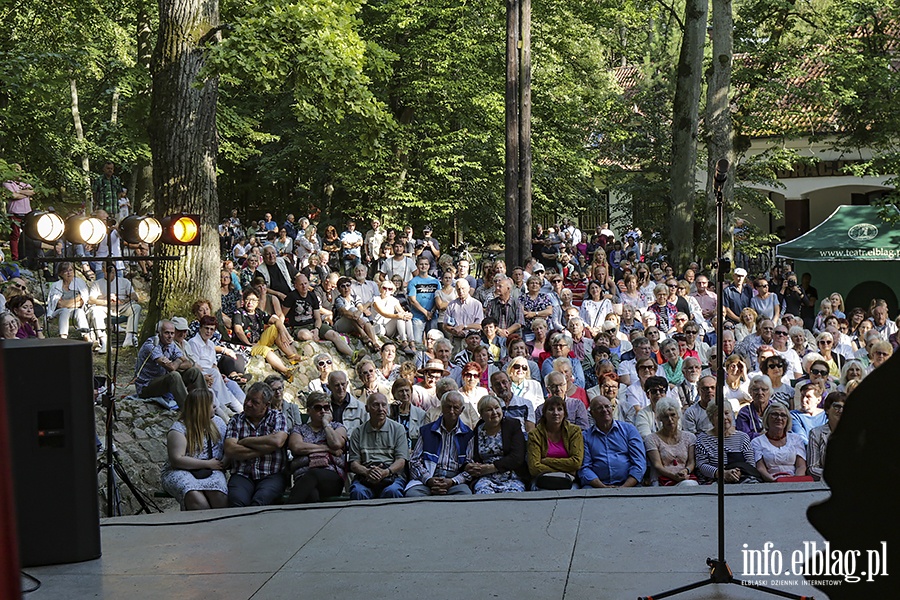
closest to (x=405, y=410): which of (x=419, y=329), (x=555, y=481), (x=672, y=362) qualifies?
(x=555, y=481)

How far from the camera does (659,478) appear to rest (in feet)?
26.3

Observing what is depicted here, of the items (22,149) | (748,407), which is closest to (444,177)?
(22,149)

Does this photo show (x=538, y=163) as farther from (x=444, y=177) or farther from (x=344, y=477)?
(x=344, y=477)

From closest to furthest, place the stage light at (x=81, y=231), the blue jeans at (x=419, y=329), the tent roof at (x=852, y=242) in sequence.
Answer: the stage light at (x=81, y=231)
the blue jeans at (x=419, y=329)
the tent roof at (x=852, y=242)

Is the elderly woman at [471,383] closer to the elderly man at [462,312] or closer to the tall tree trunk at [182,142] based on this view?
Result: the elderly man at [462,312]

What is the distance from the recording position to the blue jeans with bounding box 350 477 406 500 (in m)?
7.98

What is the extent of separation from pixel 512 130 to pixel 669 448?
34.8 ft

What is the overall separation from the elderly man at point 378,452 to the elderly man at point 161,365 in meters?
3.08

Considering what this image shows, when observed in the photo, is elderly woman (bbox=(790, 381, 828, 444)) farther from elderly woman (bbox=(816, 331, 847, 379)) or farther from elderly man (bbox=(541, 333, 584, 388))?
elderly woman (bbox=(816, 331, 847, 379))

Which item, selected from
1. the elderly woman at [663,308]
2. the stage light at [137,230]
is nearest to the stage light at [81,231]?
the stage light at [137,230]

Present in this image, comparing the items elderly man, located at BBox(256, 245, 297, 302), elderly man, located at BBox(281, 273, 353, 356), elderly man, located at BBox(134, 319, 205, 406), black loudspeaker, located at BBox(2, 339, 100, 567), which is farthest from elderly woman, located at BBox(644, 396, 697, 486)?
elderly man, located at BBox(256, 245, 297, 302)

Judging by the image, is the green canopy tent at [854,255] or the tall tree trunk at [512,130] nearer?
the tall tree trunk at [512,130]

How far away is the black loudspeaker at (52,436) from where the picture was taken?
18.5ft

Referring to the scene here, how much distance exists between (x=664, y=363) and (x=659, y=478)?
3.29 m
